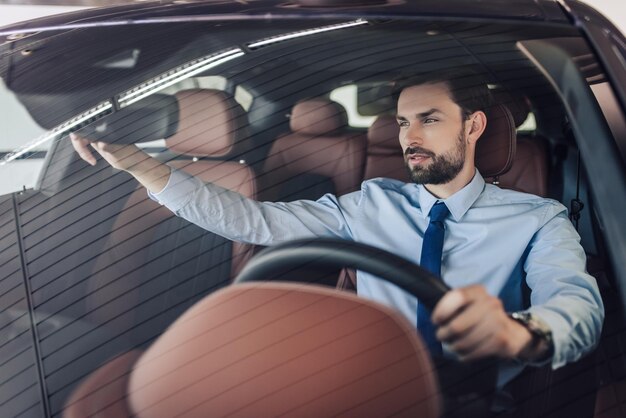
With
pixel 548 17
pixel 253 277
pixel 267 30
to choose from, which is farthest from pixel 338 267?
pixel 548 17

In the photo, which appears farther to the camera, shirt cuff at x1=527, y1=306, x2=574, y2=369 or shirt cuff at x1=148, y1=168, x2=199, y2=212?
shirt cuff at x1=148, y1=168, x2=199, y2=212

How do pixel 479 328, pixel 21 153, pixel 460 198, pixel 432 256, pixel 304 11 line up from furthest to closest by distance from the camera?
1. pixel 304 11
2. pixel 21 153
3. pixel 460 198
4. pixel 432 256
5. pixel 479 328

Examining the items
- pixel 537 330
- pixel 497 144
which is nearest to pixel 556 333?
pixel 537 330

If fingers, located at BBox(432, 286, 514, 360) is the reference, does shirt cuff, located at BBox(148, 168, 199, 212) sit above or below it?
above

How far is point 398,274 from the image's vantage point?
119cm

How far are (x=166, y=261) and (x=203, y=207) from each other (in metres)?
0.11

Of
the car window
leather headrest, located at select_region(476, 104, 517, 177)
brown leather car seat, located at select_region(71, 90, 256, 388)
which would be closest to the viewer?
brown leather car seat, located at select_region(71, 90, 256, 388)

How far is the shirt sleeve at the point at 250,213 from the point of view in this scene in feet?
4.08

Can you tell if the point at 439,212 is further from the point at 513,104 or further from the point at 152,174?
the point at 152,174

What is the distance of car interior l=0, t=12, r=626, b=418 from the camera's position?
1147mm

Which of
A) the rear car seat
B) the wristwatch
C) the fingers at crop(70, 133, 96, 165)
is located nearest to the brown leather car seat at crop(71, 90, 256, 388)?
the rear car seat

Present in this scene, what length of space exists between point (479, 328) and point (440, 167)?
0.32 metres

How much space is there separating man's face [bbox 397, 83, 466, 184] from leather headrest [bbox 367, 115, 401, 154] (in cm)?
1

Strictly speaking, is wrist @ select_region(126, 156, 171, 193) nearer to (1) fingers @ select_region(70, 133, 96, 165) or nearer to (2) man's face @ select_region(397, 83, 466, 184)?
(1) fingers @ select_region(70, 133, 96, 165)
